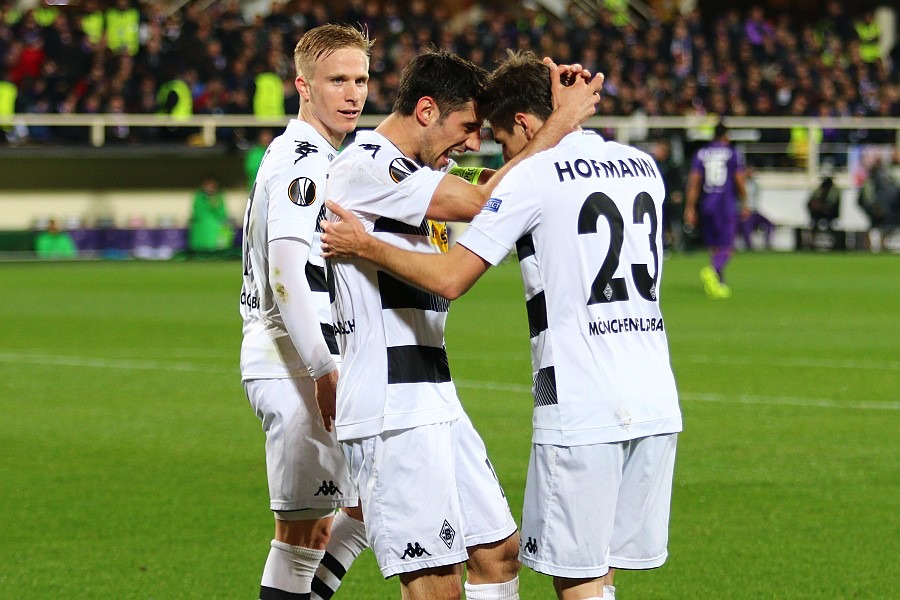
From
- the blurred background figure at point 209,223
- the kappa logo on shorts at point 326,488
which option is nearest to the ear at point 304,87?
the kappa logo on shorts at point 326,488

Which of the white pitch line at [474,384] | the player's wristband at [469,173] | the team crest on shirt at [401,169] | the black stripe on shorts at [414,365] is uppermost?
the team crest on shirt at [401,169]

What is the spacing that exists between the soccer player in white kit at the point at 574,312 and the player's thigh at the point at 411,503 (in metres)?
0.23

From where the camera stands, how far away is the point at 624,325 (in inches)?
155

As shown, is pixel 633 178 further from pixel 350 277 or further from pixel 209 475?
pixel 209 475

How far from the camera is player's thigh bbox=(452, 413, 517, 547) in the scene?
13.6ft

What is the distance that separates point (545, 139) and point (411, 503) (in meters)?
1.07

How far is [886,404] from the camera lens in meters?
10.3

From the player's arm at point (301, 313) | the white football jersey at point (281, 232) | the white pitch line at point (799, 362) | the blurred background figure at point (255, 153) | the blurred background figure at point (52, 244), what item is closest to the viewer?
the player's arm at point (301, 313)

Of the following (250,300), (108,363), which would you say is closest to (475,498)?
(250,300)

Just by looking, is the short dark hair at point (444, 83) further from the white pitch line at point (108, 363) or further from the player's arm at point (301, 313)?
the white pitch line at point (108, 363)

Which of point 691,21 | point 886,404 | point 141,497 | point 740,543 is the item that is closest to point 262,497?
point 141,497

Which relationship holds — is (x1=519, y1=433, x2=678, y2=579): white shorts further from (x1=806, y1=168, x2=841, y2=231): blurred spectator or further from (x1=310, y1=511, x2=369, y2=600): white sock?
(x1=806, y1=168, x2=841, y2=231): blurred spectator

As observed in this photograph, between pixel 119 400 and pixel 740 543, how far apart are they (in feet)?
19.1

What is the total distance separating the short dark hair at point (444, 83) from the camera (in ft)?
13.5
